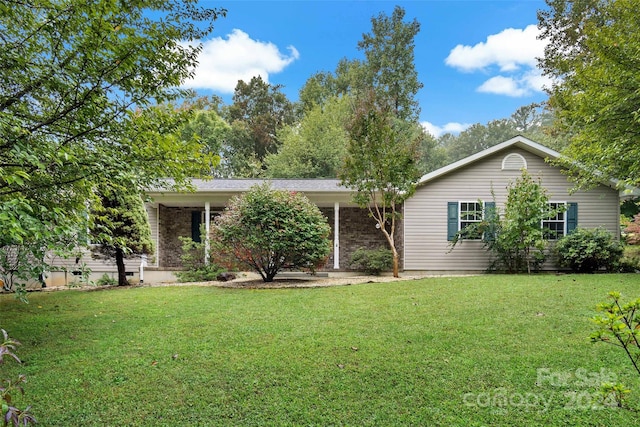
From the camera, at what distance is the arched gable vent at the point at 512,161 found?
1050 centimetres

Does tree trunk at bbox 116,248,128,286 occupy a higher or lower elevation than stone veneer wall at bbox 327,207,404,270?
lower

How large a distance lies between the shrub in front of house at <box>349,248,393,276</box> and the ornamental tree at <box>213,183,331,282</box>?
7.94 ft

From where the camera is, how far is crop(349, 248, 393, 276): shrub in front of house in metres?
10.3

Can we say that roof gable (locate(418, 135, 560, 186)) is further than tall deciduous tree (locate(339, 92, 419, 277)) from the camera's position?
Yes

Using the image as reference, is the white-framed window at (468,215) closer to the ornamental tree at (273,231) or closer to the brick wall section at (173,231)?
the ornamental tree at (273,231)

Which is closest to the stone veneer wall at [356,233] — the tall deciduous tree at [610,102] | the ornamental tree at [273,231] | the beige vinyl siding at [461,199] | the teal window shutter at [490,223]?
the beige vinyl siding at [461,199]

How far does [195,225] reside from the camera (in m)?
12.1

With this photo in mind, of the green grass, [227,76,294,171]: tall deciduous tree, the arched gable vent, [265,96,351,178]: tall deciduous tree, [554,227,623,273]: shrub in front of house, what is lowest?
the green grass

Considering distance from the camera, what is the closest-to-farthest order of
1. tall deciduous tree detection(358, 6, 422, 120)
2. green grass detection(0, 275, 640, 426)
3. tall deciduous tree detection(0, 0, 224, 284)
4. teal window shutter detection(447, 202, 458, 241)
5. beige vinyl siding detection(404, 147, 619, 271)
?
green grass detection(0, 275, 640, 426), tall deciduous tree detection(0, 0, 224, 284), beige vinyl siding detection(404, 147, 619, 271), teal window shutter detection(447, 202, 458, 241), tall deciduous tree detection(358, 6, 422, 120)

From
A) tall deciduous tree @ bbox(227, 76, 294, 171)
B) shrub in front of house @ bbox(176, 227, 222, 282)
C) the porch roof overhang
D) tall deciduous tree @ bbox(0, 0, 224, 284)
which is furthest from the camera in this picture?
tall deciduous tree @ bbox(227, 76, 294, 171)

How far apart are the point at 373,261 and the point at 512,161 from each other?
17.7 feet

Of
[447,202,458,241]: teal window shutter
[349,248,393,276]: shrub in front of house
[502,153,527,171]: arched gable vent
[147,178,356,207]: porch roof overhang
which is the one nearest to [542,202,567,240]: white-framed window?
[502,153,527,171]: arched gable vent

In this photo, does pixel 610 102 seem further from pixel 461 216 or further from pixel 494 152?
pixel 461 216

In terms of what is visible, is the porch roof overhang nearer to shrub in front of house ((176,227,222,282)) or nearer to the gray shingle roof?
the gray shingle roof
